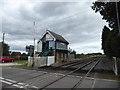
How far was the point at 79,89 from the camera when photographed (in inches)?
273

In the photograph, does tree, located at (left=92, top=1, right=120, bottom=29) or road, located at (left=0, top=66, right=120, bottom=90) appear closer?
road, located at (left=0, top=66, right=120, bottom=90)

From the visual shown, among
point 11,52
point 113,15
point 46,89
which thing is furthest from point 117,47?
point 11,52

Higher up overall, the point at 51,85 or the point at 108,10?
the point at 108,10

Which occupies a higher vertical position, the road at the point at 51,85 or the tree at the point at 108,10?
the tree at the point at 108,10

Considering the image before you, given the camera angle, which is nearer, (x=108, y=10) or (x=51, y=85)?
(x=51, y=85)

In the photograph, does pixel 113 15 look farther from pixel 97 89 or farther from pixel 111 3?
pixel 97 89

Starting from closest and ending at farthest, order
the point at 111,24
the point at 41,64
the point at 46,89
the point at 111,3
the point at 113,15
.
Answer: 1. the point at 46,89
2. the point at 111,3
3. the point at 113,15
4. the point at 111,24
5. the point at 41,64

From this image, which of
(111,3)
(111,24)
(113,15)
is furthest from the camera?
(111,24)

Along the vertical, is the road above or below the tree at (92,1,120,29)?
below

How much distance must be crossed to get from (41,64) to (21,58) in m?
23.5

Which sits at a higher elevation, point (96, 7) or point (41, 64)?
point (96, 7)

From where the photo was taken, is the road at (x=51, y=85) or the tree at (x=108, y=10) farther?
the tree at (x=108, y=10)

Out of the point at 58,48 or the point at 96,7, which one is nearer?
the point at 96,7

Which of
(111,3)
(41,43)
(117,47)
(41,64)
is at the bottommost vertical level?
(41,64)
